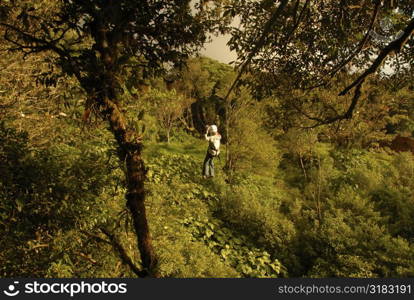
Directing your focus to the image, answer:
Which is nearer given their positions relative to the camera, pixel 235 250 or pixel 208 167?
pixel 235 250

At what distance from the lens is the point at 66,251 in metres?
3.80

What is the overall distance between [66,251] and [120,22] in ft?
8.96

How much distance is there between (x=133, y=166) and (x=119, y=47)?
1.23 meters

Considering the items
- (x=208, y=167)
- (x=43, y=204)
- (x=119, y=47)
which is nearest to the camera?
(x=119, y=47)

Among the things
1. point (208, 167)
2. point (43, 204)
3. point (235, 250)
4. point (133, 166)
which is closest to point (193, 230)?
point (235, 250)

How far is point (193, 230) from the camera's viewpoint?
456 inches

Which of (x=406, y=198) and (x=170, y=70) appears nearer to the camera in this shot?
(x=170, y=70)

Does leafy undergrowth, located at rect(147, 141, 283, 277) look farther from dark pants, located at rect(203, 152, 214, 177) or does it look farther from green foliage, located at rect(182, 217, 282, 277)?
dark pants, located at rect(203, 152, 214, 177)

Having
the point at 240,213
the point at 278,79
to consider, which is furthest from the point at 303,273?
the point at 278,79

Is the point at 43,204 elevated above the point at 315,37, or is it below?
below

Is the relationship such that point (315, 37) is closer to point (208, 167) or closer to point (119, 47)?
point (119, 47)

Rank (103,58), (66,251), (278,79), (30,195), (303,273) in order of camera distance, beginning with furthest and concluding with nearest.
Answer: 1. (303,273)
2. (278,79)
3. (66,251)
4. (30,195)
5. (103,58)

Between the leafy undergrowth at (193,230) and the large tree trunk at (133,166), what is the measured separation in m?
0.35

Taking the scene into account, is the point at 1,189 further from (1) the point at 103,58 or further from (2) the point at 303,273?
(2) the point at 303,273
